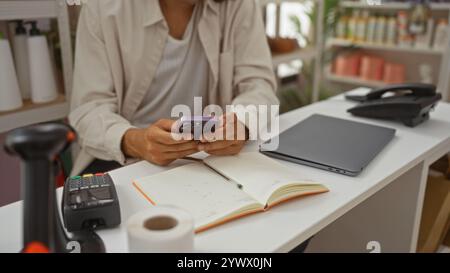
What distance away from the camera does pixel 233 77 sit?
1313mm

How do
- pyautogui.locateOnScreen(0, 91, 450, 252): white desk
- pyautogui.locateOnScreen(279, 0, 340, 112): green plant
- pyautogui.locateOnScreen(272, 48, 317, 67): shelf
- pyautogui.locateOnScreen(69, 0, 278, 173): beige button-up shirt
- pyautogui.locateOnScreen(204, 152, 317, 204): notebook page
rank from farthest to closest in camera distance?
pyautogui.locateOnScreen(279, 0, 340, 112): green plant < pyautogui.locateOnScreen(272, 48, 317, 67): shelf < pyautogui.locateOnScreen(69, 0, 278, 173): beige button-up shirt < pyautogui.locateOnScreen(204, 152, 317, 204): notebook page < pyautogui.locateOnScreen(0, 91, 450, 252): white desk

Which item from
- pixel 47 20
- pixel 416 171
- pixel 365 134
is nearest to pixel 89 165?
pixel 47 20

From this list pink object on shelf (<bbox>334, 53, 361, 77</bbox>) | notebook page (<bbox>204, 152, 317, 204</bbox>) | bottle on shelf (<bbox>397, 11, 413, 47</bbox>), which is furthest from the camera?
pink object on shelf (<bbox>334, 53, 361, 77</bbox>)

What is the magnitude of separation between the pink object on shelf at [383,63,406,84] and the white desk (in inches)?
78.1

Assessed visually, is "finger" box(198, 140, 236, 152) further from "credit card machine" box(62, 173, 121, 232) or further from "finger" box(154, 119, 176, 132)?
"credit card machine" box(62, 173, 121, 232)

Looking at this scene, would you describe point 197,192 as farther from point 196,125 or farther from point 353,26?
point 353,26

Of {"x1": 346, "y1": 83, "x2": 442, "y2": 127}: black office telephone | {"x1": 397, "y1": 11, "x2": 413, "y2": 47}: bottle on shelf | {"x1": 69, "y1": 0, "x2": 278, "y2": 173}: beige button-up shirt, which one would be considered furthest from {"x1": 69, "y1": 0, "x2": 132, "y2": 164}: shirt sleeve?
{"x1": 397, "y1": 11, "x2": 413, "y2": 47}: bottle on shelf

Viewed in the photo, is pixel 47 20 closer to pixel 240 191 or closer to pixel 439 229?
pixel 240 191

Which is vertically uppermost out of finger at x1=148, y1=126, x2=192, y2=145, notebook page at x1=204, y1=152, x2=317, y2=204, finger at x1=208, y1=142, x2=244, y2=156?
finger at x1=148, y1=126, x2=192, y2=145

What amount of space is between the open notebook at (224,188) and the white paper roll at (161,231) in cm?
8

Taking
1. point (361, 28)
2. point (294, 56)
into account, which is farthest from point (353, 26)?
point (294, 56)

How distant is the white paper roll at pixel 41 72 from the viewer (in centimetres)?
133

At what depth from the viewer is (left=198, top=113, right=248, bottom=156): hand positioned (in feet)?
2.74

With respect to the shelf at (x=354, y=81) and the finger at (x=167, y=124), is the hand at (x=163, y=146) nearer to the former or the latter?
the finger at (x=167, y=124)
